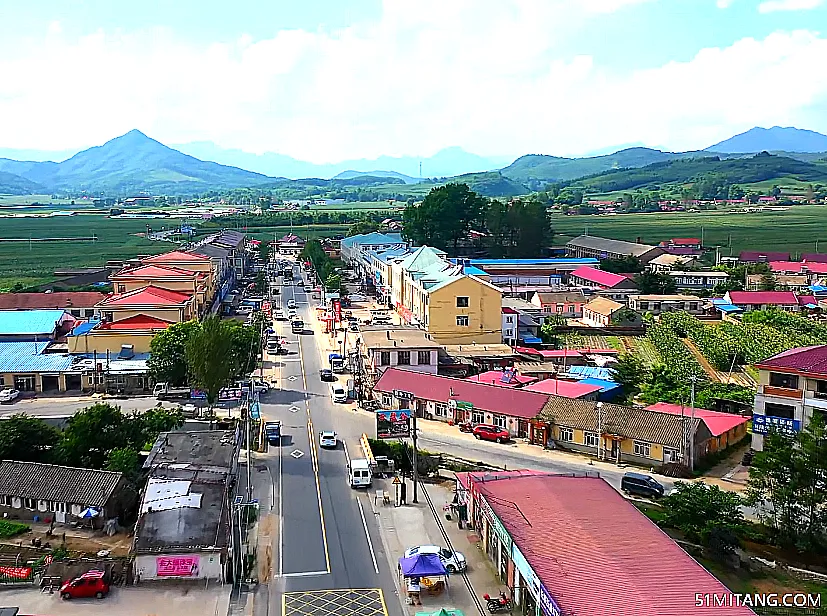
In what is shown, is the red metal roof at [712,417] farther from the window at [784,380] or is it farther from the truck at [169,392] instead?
the truck at [169,392]

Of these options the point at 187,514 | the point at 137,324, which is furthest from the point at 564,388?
the point at 137,324

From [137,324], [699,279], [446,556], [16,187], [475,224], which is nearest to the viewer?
[446,556]

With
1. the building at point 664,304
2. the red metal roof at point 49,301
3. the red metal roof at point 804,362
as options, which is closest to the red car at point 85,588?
the red metal roof at point 804,362

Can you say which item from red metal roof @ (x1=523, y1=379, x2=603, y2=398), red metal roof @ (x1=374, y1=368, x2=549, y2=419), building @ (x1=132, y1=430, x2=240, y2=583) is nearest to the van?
red metal roof @ (x1=374, y1=368, x2=549, y2=419)

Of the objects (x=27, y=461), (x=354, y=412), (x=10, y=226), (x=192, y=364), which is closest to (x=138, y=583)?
(x=27, y=461)

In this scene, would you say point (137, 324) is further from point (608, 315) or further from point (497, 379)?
point (608, 315)

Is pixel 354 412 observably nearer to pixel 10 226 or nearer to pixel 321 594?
pixel 321 594

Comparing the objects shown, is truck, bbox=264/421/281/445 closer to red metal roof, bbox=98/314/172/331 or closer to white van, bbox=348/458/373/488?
white van, bbox=348/458/373/488
